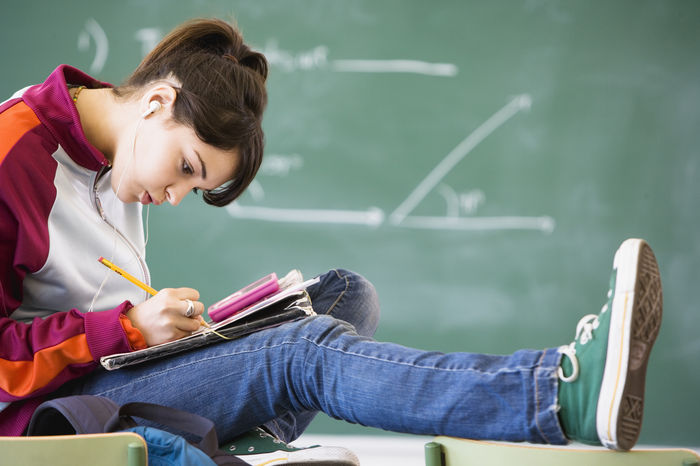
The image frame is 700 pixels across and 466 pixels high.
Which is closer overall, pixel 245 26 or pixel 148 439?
pixel 148 439

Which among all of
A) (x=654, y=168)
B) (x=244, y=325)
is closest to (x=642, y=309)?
(x=244, y=325)

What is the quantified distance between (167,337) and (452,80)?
64.4 inches

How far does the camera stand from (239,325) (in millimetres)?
1065

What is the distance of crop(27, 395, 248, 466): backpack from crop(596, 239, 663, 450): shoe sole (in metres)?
0.44

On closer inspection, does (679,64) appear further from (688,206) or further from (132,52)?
(132,52)

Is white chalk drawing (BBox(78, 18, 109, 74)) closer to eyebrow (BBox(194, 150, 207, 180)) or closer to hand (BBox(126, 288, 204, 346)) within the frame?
eyebrow (BBox(194, 150, 207, 180))

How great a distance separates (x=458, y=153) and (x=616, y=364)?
165 centimetres

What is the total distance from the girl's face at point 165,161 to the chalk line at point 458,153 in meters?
1.20

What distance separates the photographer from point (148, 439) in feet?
2.74

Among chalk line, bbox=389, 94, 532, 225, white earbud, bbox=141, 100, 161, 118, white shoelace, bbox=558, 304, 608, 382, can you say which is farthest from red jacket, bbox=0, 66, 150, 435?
chalk line, bbox=389, 94, 532, 225

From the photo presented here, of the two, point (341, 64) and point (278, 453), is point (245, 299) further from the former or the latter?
point (341, 64)

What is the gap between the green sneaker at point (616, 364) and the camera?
0.81 m

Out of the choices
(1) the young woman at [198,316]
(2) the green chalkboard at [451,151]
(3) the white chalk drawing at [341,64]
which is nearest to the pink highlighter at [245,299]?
(1) the young woman at [198,316]

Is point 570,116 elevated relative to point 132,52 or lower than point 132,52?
lower
